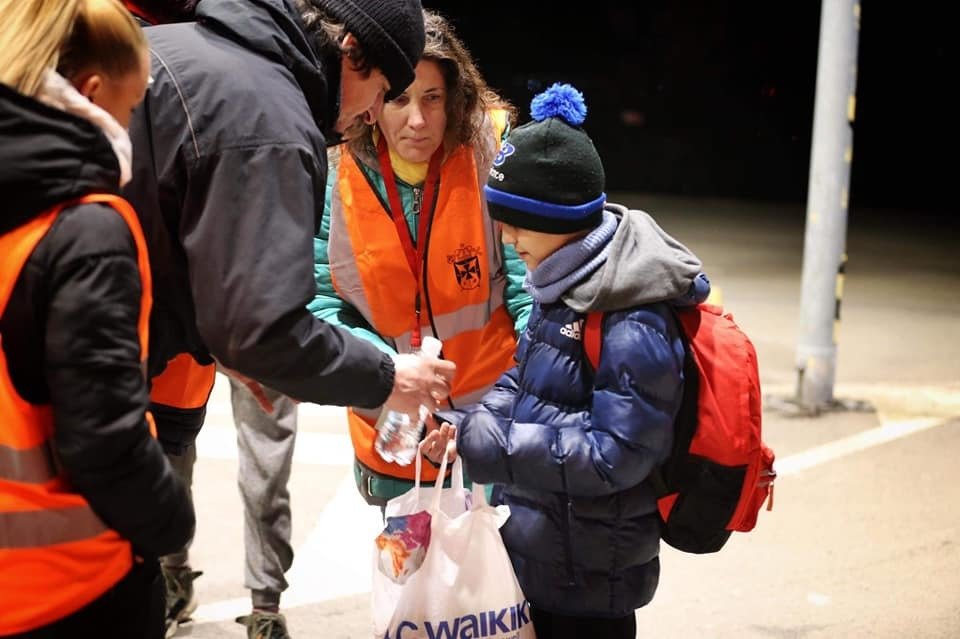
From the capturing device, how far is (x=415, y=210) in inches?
146

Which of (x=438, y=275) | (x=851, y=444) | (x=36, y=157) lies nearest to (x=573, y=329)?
(x=438, y=275)

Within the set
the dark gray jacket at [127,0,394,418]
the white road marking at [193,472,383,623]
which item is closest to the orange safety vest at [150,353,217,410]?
the dark gray jacket at [127,0,394,418]

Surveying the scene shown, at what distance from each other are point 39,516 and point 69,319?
1.17 ft

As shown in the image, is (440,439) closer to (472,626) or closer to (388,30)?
(472,626)

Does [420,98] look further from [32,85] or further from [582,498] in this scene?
[32,85]

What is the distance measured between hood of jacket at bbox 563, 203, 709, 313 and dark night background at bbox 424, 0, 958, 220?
1517 centimetres

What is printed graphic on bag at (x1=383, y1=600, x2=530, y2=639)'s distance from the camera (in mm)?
3051

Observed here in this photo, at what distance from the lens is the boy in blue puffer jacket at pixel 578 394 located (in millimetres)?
2924

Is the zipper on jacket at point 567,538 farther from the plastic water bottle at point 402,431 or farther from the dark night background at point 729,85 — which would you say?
the dark night background at point 729,85

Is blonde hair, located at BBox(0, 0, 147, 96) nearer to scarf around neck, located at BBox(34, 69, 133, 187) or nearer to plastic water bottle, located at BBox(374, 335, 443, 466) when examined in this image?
scarf around neck, located at BBox(34, 69, 133, 187)

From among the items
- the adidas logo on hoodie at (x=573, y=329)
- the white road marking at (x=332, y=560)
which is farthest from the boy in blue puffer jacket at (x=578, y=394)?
the white road marking at (x=332, y=560)

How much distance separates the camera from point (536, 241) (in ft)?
10.4

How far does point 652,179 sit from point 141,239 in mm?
17736

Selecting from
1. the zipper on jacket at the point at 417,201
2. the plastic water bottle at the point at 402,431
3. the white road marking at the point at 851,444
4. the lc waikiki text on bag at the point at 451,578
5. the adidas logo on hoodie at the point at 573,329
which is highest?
the zipper on jacket at the point at 417,201
